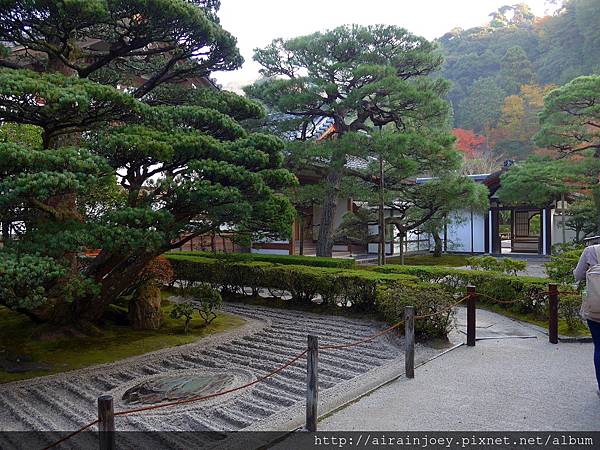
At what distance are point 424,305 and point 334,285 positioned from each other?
2.76 meters

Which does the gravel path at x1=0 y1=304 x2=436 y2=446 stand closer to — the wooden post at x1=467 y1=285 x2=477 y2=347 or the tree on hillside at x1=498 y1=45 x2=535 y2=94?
the wooden post at x1=467 y1=285 x2=477 y2=347

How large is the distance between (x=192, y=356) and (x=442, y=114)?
1053cm

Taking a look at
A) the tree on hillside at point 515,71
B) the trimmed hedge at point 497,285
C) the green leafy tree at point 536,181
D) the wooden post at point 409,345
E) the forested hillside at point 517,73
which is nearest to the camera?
the wooden post at point 409,345

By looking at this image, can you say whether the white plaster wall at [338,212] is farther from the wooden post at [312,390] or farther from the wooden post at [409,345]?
the wooden post at [312,390]

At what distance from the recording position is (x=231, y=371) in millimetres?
6422

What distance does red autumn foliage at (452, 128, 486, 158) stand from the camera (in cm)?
3704

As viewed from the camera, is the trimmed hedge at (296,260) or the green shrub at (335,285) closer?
the green shrub at (335,285)

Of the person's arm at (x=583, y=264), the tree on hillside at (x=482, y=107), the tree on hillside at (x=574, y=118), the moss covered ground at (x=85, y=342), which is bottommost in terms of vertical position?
the moss covered ground at (x=85, y=342)

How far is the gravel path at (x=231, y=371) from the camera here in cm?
485

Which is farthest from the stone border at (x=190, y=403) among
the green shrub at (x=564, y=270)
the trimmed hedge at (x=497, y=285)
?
the green shrub at (x=564, y=270)

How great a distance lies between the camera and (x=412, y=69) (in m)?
14.6

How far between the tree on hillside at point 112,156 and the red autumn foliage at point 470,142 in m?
31.8

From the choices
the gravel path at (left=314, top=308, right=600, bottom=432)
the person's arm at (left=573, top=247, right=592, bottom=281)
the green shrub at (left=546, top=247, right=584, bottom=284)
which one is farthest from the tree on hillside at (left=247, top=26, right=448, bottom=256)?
the person's arm at (left=573, top=247, right=592, bottom=281)

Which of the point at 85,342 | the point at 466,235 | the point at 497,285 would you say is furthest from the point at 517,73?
the point at 85,342
